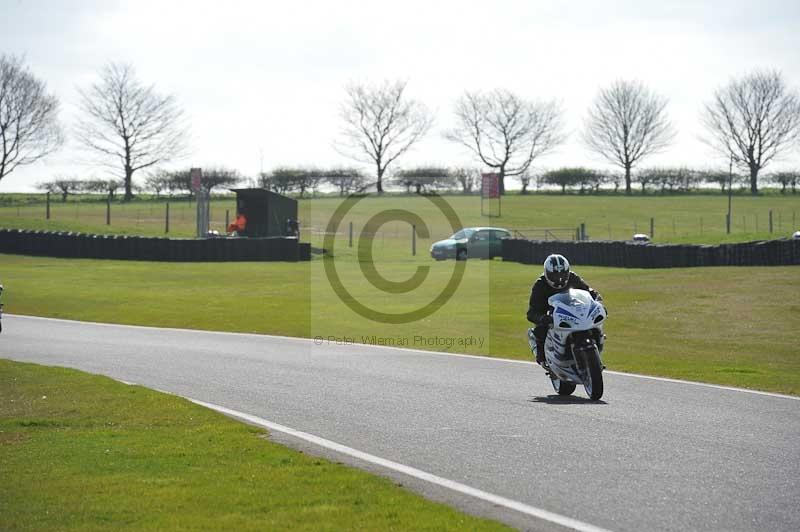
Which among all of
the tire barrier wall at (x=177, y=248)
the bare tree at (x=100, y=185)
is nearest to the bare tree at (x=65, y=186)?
the bare tree at (x=100, y=185)

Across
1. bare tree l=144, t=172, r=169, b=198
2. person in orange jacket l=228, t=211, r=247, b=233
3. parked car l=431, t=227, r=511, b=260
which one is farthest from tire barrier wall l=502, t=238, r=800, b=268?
bare tree l=144, t=172, r=169, b=198

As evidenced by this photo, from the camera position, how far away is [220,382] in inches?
529

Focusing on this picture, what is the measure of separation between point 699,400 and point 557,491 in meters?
4.85

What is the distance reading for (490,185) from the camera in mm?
75062

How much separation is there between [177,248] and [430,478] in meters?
35.7

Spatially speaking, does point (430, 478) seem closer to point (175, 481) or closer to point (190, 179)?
point (175, 481)

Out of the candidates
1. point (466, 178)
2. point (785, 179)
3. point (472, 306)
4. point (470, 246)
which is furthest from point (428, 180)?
point (472, 306)

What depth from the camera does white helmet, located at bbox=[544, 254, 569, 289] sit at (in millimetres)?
11984

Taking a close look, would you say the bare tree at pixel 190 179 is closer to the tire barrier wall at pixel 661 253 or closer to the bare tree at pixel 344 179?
the bare tree at pixel 344 179

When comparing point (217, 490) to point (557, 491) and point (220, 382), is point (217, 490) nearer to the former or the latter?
point (557, 491)

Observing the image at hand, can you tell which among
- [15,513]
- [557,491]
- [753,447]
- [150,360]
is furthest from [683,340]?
[15,513]

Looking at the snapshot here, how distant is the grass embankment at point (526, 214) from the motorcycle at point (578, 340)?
45.5 m

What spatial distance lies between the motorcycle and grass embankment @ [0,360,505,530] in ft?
12.2

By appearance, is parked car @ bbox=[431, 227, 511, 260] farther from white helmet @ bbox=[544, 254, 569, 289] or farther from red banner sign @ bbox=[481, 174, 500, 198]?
white helmet @ bbox=[544, 254, 569, 289]
